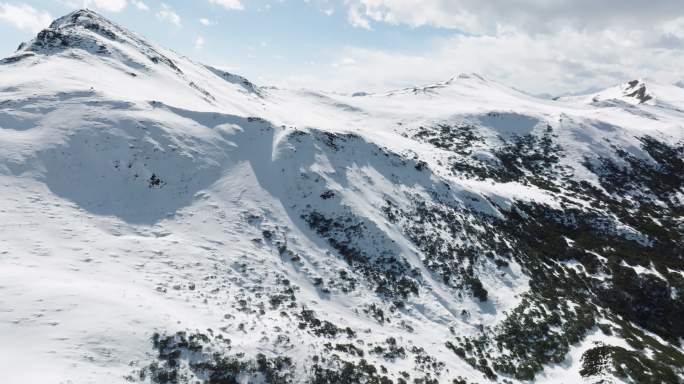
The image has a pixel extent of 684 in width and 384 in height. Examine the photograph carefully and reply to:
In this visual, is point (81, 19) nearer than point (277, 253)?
No

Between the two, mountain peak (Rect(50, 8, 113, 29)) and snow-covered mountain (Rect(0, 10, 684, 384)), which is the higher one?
mountain peak (Rect(50, 8, 113, 29))

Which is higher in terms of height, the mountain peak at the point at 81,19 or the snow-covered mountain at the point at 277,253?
the mountain peak at the point at 81,19

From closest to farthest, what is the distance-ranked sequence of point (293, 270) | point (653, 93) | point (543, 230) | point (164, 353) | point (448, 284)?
1. point (164, 353)
2. point (293, 270)
3. point (448, 284)
4. point (543, 230)
5. point (653, 93)

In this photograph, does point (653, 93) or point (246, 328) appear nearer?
point (246, 328)

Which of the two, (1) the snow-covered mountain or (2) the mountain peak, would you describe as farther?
(2) the mountain peak

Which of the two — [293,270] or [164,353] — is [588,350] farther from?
[164,353]

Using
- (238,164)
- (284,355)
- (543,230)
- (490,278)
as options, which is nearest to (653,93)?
(543,230)

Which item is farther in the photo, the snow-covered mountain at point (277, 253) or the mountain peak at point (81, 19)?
the mountain peak at point (81, 19)

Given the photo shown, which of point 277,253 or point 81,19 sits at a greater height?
point 81,19
